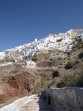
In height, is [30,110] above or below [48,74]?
below

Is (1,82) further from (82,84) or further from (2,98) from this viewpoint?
(82,84)

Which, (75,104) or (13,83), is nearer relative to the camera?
(75,104)

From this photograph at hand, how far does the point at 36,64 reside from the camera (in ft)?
164

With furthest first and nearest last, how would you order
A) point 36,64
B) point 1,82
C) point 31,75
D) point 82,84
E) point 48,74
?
point 36,64, point 48,74, point 31,75, point 1,82, point 82,84

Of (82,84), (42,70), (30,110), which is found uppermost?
(42,70)

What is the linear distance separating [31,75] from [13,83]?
3.17 meters

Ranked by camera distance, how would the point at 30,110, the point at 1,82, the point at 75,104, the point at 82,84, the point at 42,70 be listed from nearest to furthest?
the point at 75,104 < the point at 82,84 < the point at 30,110 < the point at 1,82 < the point at 42,70

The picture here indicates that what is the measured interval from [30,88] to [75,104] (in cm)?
A: 2824

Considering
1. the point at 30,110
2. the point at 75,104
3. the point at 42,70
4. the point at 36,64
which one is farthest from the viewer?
the point at 36,64

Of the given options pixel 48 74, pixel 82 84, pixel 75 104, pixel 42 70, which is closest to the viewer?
pixel 75 104

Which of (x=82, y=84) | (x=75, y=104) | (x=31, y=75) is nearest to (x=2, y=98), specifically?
(x=31, y=75)

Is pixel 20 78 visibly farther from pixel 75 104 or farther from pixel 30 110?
pixel 75 104

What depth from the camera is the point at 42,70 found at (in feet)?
141

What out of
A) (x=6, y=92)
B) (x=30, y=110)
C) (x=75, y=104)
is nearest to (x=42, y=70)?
(x=6, y=92)
